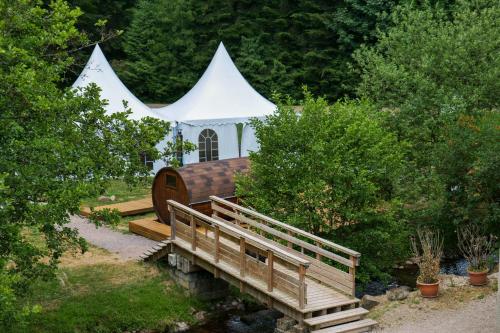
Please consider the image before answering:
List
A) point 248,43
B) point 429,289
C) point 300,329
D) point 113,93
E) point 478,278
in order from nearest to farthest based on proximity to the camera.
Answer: point 300,329 → point 429,289 → point 478,278 → point 113,93 → point 248,43

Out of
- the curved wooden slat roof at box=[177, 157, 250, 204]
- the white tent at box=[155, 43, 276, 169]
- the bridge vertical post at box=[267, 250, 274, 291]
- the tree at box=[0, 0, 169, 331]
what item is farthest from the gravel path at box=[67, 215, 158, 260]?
the white tent at box=[155, 43, 276, 169]

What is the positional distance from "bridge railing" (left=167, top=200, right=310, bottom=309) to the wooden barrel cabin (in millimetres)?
2167

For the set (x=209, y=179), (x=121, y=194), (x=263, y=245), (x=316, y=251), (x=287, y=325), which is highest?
(x=209, y=179)

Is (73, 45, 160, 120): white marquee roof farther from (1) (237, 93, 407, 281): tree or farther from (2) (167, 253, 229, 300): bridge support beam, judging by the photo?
(1) (237, 93, 407, 281): tree

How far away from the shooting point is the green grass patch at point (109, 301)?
1499 centimetres

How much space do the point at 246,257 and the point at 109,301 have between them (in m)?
3.61

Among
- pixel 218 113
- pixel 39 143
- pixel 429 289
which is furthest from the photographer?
pixel 218 113

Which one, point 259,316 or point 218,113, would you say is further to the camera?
point 218,113

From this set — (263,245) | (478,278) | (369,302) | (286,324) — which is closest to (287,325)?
(286,324)

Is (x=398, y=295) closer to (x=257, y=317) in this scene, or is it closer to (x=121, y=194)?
(x=257, y=317)

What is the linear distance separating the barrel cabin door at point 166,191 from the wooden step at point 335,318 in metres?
7.27

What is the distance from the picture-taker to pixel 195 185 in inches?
781

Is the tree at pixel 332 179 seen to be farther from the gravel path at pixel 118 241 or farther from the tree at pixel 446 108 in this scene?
the gravel path at pixel 118 241

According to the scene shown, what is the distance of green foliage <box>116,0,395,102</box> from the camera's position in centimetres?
4556
